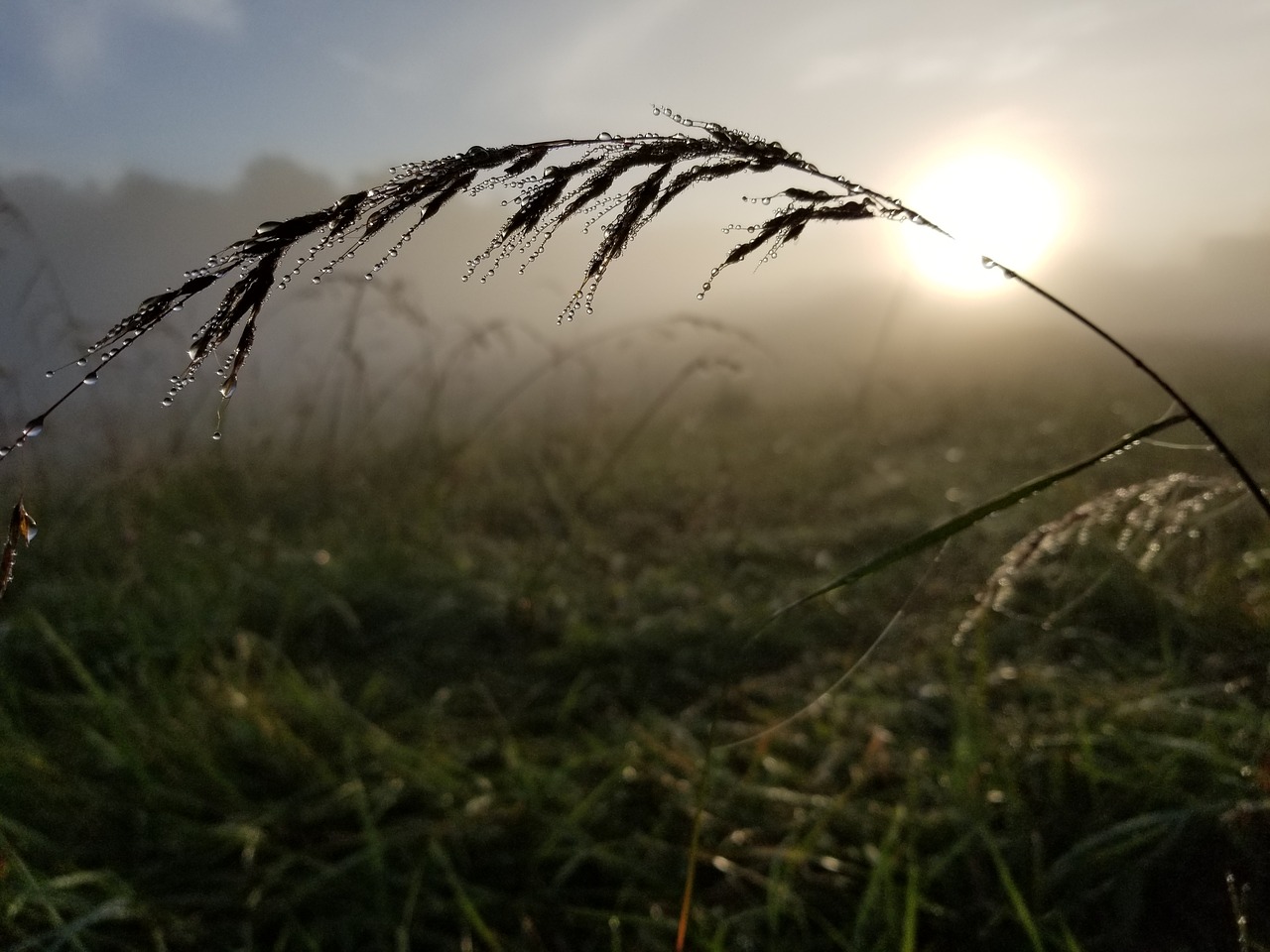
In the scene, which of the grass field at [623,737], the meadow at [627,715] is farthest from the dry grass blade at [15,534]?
the grass field at [623,737]

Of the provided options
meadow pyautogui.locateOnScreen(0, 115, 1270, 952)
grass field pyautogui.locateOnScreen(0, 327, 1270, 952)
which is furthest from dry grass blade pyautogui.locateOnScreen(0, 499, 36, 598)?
grass field pyautogui.locateOnScreen(0, 327, 1270, 952)

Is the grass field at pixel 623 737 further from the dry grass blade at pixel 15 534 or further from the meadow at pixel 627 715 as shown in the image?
the dry grass blade at pixel 15 534

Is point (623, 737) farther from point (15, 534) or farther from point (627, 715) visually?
point (15, 534)

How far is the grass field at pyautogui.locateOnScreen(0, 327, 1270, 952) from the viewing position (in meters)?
1.50

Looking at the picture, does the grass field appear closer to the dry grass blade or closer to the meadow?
the meadow

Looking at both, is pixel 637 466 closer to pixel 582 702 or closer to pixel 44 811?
pixel 582 702

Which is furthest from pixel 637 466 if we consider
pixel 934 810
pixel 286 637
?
pixel 934 810

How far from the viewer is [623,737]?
6.93 ft

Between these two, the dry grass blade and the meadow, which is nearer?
the dry grass blade

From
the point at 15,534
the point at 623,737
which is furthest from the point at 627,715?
the point at 15,534

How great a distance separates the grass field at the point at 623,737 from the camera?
150 cm

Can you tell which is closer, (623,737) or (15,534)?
(15,534)

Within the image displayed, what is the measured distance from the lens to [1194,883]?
144cm

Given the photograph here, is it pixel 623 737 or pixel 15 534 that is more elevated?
pixel 15 534
